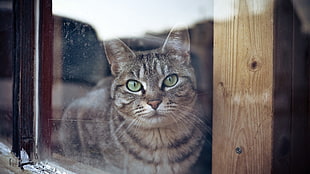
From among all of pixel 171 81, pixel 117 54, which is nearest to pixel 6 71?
pixel 117 54

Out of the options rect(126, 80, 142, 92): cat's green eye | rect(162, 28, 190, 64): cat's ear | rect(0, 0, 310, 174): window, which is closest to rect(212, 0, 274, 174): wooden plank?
rect(0, 0, 310, 174): window

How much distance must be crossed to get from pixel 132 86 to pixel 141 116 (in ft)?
0.46

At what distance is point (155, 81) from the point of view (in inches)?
42.1

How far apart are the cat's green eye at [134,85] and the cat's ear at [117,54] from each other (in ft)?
0.25

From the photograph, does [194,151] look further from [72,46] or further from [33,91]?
[33,91]

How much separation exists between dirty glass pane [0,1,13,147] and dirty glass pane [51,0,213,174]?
428mm

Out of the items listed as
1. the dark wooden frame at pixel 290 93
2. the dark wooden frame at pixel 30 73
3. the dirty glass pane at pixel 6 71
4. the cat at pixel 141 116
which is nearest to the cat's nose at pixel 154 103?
the cat at pixel 141 116

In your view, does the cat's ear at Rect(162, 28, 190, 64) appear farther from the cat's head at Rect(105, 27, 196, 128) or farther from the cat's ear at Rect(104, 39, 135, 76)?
the cat's ear at Rect(104, 39, 135, 76)

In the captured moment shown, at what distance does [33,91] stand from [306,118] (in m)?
1.26

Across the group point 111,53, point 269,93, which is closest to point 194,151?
point 269,93

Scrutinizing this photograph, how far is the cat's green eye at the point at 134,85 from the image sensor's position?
3.71 ft

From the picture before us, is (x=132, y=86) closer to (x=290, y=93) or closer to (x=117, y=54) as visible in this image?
(x=117, y=54)

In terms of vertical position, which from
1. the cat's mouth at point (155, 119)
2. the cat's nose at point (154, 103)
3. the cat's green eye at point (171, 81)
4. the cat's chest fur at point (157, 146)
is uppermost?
the cat's green eye at point (171, 81)

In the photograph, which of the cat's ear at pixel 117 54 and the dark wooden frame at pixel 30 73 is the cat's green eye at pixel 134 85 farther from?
the dark wooden frame at pixel 30 73
